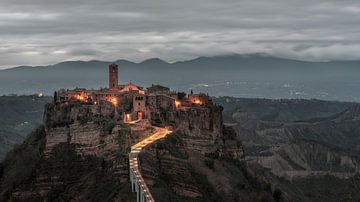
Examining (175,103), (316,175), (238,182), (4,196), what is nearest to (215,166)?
(238,182)

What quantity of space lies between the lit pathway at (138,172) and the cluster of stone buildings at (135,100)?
829 centimetres

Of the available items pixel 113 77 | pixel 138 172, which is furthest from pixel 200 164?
pixel 113 77

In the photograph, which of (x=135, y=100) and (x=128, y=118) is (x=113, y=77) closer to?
(x=135, y=100)

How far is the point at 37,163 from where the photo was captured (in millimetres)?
115000

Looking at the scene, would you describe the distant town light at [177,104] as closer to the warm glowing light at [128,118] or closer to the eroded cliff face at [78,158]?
the warm glowing light at [128,118]

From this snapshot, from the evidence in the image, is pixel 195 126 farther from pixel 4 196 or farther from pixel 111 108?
pixel 4 196

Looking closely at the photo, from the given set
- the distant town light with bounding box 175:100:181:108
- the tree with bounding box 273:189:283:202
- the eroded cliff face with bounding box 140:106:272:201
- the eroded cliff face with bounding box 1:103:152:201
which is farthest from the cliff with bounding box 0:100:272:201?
the distant town light with bounding box 175:100:181:108

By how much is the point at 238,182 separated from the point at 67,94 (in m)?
37.1

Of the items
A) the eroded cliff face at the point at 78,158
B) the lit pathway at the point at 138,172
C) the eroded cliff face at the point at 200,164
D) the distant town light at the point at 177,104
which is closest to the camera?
the lit pathway at the point at 138,172

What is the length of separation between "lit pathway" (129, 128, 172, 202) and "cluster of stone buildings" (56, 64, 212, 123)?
8291mm

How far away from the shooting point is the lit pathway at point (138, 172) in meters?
86.9

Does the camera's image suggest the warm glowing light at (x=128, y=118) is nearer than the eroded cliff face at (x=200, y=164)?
No

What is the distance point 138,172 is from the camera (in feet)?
313

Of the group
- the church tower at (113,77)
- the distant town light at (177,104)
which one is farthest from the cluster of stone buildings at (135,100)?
the church tower at (113,77)
